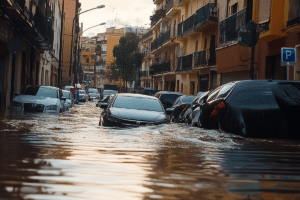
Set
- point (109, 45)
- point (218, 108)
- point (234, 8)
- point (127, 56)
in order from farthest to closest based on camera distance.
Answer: point (109, 45) → point (127, 56) → point (234, 8) → point (218, 108)

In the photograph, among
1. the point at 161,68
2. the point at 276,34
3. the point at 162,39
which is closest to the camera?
the point at 276,34

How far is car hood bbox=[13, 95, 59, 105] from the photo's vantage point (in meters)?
16.6

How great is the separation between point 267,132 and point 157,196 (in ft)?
13.6

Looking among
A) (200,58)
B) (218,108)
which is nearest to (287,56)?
(218,108)

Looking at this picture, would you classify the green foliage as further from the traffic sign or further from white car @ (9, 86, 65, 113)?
the traffic sign

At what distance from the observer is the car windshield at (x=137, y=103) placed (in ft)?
39.7

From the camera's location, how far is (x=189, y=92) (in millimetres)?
40938

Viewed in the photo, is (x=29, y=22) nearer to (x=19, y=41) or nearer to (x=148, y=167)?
(x=19, y=41)

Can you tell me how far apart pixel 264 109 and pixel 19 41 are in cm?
1317

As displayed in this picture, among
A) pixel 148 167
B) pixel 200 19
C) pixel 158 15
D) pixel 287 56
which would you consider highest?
pixel 158 15

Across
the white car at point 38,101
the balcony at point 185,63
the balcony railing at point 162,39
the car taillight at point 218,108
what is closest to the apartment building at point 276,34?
the white car at point 38,101

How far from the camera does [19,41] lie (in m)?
18.1

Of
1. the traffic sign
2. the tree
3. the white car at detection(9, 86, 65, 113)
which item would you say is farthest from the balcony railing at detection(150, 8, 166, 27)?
the traffic sign

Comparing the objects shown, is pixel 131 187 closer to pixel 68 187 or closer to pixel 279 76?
pixel 68 187
